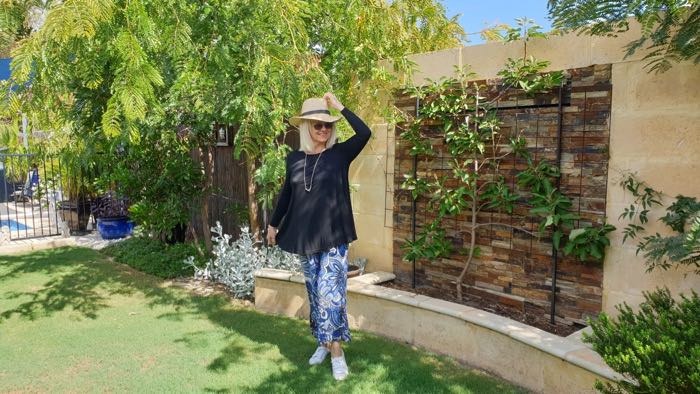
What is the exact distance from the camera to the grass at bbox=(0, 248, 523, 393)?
148 inches

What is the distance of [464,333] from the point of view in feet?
13.5

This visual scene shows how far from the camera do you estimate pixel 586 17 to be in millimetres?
3160

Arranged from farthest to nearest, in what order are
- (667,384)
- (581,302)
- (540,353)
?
(581,302), (540,353), (667,384)

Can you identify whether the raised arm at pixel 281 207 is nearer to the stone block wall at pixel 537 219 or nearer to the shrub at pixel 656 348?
the stone block wall at pixel 537 219

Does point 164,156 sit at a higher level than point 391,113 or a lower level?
lower

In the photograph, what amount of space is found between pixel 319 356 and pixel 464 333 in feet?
3.64

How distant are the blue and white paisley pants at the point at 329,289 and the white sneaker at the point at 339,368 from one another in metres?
0.14

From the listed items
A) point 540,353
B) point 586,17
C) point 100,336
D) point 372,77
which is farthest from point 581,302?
point 100,336

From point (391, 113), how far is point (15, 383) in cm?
379

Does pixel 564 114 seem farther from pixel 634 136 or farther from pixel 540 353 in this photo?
pixel 540 353

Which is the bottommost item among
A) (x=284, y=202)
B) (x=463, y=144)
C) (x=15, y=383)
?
(x=15, y=383)

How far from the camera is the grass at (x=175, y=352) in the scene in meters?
3.77

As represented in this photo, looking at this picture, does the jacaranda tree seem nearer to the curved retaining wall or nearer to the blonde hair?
the blonde hair

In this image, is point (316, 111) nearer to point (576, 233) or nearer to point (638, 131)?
point (576, 233)
